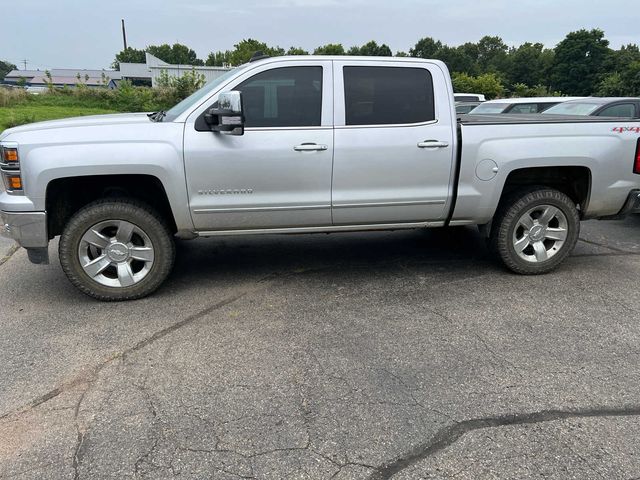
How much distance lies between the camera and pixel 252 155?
4266mm

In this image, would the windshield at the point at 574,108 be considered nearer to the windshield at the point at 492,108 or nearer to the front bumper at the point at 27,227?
the windshield at the point at 492,108

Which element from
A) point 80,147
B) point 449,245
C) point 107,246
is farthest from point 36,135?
point 449,245

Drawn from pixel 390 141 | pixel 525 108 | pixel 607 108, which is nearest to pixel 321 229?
pixel 390 141

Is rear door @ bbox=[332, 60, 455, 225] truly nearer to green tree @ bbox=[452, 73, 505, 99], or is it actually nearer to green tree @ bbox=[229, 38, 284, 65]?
green tree @ bbox=[452, 73, 505, 99]

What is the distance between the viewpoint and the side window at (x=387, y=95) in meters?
4.48

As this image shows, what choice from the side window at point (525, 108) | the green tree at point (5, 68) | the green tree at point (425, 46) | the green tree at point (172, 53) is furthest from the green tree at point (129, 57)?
the side window at point (525, 108)

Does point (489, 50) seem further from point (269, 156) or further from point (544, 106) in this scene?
point (269, 156)

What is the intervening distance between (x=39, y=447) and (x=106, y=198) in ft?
7.59

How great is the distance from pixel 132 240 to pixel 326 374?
7.12 feet

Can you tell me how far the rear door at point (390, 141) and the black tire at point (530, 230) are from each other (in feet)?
2.26

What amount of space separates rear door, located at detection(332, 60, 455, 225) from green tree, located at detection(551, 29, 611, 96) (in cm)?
7919

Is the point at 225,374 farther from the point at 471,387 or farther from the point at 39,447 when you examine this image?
the point at 471,387

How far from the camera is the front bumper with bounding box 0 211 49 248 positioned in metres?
4.10

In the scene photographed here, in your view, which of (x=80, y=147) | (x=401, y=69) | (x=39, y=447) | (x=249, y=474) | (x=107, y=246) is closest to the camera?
(x=249, y=474)
